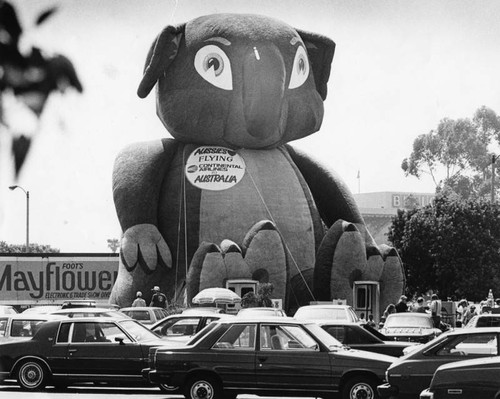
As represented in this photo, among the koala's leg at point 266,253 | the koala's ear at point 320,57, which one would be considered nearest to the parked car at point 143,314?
the koala's leg at point 266,253

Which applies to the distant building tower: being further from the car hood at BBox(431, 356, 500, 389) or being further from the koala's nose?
the car hood at BBox(431, 356, 500, 389)

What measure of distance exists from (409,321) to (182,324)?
18.2ft

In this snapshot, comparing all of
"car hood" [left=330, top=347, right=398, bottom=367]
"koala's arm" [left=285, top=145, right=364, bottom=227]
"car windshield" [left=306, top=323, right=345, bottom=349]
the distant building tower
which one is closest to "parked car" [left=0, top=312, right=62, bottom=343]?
"car windshield" [left=306, top=323, right=345, bottom=349]

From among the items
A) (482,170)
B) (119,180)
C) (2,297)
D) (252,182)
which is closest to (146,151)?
(119,180)

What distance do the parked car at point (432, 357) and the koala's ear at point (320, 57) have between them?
20.4m

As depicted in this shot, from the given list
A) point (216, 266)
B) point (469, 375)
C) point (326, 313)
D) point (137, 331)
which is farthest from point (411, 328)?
point (469, 375)

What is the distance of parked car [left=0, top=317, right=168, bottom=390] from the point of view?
14578 mm

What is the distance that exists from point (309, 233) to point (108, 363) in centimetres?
1702

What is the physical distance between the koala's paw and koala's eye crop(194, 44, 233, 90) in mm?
4635

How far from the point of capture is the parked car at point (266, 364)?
12.2 m

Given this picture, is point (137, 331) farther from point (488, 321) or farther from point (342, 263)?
point (342, 263)

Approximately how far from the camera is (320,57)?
105 ft

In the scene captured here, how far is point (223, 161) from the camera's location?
3048 cm

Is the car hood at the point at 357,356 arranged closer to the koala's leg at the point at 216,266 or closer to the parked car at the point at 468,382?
the parked car at the point at 468,382
